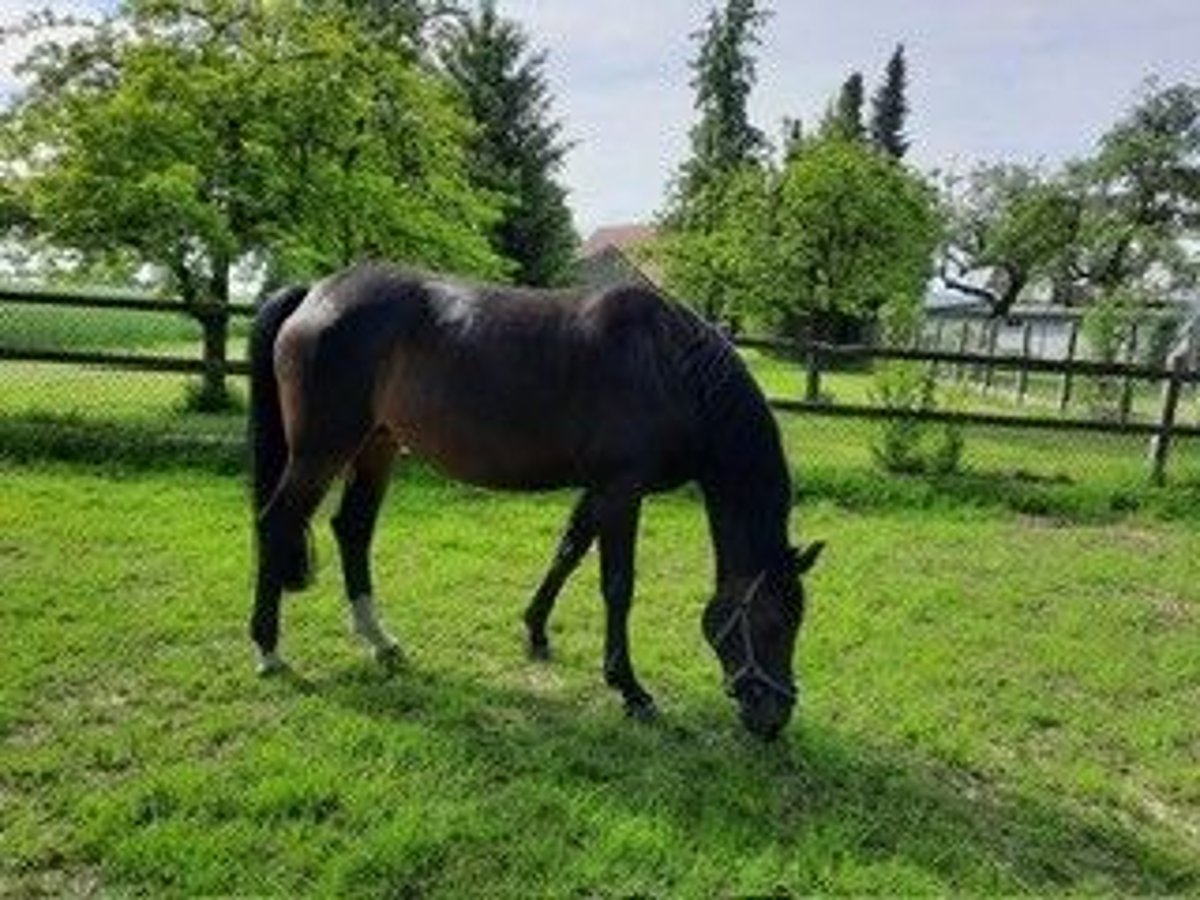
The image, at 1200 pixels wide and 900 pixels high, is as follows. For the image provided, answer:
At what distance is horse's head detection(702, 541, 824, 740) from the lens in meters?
4.62

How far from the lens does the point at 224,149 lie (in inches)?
533

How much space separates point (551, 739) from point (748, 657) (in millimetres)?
797

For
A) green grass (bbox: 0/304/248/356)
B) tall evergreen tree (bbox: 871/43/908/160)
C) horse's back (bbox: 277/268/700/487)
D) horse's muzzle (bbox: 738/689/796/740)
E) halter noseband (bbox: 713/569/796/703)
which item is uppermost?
tall evergreen tree (bbox: 871/43/908/160)

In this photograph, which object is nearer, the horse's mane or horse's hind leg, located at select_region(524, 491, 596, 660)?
the horse's mane

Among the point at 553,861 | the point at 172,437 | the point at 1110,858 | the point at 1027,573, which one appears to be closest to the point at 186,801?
the point at 553,861

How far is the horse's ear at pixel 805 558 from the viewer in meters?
4.58

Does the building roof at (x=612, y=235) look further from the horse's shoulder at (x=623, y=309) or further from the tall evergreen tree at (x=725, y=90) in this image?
the horse's shoulder at (x=623, y=309)

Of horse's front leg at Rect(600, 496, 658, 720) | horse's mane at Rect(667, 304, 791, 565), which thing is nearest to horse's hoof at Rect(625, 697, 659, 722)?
horse's front leg at Rect(600, 496, 658, 720)

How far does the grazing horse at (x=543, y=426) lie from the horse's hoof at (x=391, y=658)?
0.03 ft

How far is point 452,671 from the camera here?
218 inches

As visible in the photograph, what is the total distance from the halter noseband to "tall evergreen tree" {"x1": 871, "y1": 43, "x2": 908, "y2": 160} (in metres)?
67.1

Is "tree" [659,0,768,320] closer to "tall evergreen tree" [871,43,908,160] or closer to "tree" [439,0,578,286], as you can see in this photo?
"tree" [439,0,578,286]

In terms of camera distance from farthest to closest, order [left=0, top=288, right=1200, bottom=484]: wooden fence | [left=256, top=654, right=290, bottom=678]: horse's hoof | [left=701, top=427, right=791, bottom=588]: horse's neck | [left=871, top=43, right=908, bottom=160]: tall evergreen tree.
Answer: [left=871, top=43, right=908, bottom=160]: tall evergreen tree
[left=0, top=288, right=1200, bottom=484]: wooden fence
[left=256, top=654, right=290, bottom=678]: horse's hoof
[left=701, top=427, right=791, bottom=588]: horse's neck

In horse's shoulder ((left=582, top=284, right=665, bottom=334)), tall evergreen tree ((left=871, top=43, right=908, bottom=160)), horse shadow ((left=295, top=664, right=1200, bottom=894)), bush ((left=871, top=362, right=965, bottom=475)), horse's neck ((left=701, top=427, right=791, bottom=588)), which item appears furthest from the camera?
tall evergreen tree ((left=871, top=43, right=908, bottom=160))
